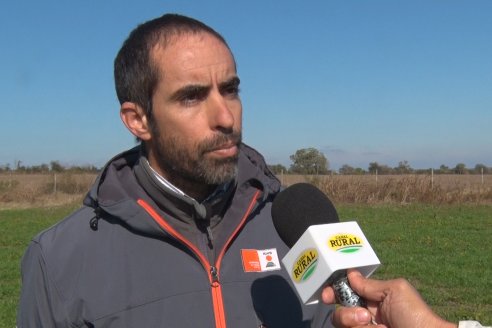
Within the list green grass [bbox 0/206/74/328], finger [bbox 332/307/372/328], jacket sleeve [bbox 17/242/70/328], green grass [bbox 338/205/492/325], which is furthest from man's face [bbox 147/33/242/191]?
green grass [bbox 0/206/74/328]

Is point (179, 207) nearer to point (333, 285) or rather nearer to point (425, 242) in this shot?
point (333, 285)

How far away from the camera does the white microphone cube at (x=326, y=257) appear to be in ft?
6.21

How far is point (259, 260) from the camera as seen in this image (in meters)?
2.69

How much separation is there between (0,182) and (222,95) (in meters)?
43.8

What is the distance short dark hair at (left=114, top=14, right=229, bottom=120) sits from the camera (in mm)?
2820

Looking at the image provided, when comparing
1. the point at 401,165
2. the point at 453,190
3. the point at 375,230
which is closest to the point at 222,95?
the point at 375,230

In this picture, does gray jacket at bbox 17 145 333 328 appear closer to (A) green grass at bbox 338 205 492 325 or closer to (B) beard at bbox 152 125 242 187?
(B) beard at bbox 152 125 242 187

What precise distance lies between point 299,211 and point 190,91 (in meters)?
0.75

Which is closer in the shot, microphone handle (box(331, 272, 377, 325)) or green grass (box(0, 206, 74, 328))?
microphone handle (box(331, 272, 377, 325))

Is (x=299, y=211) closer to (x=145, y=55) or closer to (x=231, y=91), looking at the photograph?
(x=231, y=91)

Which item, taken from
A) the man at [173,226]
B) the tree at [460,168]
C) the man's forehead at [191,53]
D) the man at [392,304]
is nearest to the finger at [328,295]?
the man at [392,304]

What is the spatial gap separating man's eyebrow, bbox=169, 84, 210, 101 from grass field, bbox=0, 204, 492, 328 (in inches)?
282

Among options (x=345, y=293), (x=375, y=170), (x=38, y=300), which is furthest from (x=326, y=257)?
(x=375, y=170)

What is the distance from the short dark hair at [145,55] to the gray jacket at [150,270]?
0.43 metres
